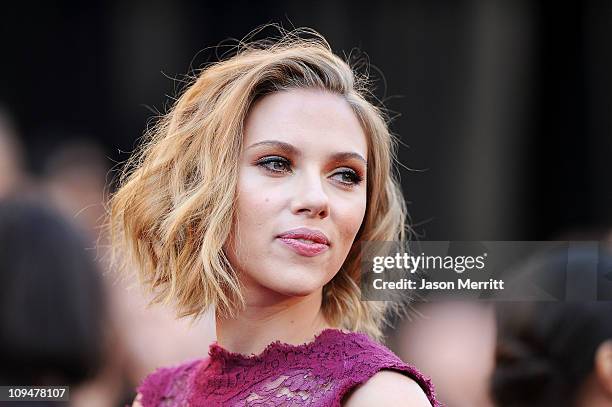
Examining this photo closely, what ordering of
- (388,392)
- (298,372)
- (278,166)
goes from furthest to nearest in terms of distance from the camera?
(278,166) < (298,372) < (388,392)

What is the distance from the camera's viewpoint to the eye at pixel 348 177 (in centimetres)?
202

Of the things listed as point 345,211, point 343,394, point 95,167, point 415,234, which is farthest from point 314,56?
point 95,167

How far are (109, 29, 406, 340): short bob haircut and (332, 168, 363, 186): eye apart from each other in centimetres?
12

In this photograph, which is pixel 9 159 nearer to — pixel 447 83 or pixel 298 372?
pixel 447 83

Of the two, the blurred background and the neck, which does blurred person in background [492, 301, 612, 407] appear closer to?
the blurred background

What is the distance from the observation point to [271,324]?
2000 mm

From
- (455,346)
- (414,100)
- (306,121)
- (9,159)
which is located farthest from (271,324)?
(9,159)

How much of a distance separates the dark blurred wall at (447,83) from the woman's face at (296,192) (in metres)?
1.02

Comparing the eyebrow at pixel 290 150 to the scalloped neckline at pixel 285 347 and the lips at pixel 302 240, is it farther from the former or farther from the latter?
the scalloped neckline at pixel 285 347

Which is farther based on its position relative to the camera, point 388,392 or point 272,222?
point 272,222

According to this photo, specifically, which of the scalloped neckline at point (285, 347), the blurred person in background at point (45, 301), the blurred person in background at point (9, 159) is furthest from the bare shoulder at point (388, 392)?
the blurred person in background at point (9, 159)

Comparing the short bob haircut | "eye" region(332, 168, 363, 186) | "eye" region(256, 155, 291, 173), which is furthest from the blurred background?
"eye" region(256, 155, 291, 173)

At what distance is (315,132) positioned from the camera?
1986mm

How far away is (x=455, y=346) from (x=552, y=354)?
305mm
